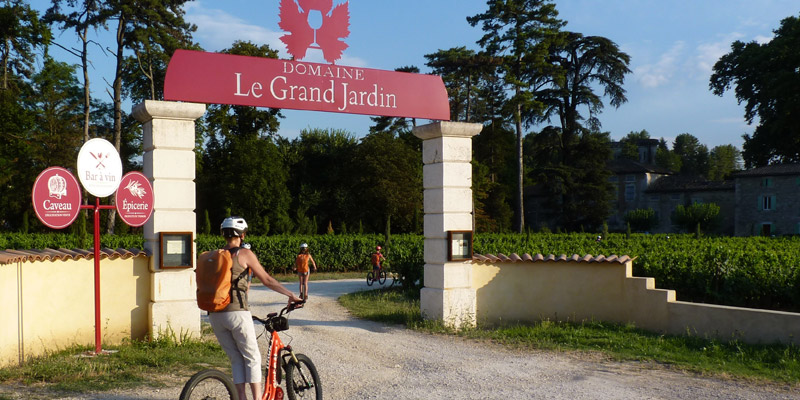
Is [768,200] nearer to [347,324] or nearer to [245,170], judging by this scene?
[245,170]

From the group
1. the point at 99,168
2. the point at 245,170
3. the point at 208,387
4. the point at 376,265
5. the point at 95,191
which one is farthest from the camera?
the point at 245,170

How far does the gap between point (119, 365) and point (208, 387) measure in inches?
132

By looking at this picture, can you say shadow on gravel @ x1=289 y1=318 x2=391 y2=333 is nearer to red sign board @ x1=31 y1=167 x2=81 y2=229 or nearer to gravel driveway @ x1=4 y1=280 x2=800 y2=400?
gravel driveway @ x1=4 y1=280 x2=800 y2=400

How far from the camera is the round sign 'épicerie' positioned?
8.51 metres

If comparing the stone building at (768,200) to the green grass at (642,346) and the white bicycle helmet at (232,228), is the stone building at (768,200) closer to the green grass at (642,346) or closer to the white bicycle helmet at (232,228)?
the green grass at (642,346)

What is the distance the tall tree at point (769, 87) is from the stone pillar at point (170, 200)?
47699mm

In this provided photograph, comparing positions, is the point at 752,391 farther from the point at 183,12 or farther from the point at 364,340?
the point at 183,12

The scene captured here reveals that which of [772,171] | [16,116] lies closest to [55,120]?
[16,116]

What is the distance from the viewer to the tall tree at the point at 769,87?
47438 mm

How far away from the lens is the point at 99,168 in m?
8.73

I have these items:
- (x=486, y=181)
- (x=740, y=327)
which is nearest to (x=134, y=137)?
(x=486, y=181)

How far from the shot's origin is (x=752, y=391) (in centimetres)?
733

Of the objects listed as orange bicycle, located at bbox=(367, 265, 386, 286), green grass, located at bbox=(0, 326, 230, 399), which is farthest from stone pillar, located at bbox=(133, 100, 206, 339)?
orange bicycle, located at bbox=(367, 265, 386, 286)

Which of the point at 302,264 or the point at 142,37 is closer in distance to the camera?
the point at 302,264
